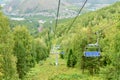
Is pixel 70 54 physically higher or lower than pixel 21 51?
lower

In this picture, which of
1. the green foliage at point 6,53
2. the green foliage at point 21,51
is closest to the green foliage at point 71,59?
the green foliage at point 21,51

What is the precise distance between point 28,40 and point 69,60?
25.8m

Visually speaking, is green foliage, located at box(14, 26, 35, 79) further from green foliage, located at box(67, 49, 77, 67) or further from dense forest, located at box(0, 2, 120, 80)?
green foliage, located at box(67, 49, 77, 67)

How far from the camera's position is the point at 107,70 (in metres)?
42.1

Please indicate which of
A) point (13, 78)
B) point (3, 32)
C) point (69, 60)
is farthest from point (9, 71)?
point (69, 60)

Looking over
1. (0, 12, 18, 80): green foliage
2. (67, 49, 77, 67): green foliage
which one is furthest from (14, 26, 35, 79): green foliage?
(67, 49, 77, 67): green foliage

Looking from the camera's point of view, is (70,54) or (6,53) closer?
(6,53)

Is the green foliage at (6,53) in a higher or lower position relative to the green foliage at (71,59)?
higher

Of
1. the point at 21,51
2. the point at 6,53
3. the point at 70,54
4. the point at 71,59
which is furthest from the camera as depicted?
the point at 71,59

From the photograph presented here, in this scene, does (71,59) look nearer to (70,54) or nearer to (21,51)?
(70,54)

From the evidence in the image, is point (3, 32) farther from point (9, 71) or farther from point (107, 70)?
point (107, 70)

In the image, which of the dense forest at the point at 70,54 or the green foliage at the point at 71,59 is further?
the green foliage at the point at 71,59

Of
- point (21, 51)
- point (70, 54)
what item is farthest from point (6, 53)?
point (70, 54)

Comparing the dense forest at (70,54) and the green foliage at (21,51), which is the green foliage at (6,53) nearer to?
the dense forest at (70,54)
